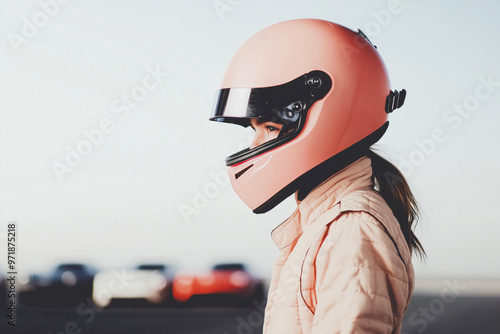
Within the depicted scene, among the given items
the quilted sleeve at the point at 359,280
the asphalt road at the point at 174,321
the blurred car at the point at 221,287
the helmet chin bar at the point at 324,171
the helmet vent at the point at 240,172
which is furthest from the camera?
the blurred car at the point at 221,287

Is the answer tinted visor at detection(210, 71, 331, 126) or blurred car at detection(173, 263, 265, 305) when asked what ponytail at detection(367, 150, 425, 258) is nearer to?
tinted visor at detection(210, 71, 331, 126)

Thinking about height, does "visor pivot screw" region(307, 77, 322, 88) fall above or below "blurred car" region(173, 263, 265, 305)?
above

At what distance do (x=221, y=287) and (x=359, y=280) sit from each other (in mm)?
10520

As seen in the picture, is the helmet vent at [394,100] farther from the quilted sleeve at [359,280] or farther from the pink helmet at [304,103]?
the quilted sleeve at [359,280]

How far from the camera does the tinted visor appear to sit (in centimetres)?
235

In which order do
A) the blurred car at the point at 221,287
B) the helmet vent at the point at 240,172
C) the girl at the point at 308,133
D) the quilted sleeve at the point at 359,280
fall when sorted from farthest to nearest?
the blurred car at the point at 221,287, the helmet vent at the point at 240,172, the girl at the point at 308,133, the quilted sleeve at the point at 359,280

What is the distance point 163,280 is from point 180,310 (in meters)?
0.75

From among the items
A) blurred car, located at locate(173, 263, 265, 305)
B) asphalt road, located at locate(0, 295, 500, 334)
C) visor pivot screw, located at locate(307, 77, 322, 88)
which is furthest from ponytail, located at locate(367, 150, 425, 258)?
blurred car, located at locate(173, 263, 265, 305)

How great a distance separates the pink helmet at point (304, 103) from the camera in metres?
2.36

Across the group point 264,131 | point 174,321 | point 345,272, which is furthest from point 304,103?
point 174,321

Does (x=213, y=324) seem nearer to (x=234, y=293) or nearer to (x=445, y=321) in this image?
(x=234, y=293)

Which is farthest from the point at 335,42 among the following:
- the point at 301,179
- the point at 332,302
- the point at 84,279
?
the point at 84,279

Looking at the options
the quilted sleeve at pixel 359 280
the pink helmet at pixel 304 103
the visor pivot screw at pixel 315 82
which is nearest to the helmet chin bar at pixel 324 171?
the pink helmet at pixel 304 103

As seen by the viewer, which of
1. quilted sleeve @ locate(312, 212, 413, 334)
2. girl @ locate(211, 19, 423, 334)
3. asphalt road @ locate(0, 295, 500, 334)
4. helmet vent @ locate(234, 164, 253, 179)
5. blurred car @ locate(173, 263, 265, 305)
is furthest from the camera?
blurred car @ locate(173, 263, 265, 305)
